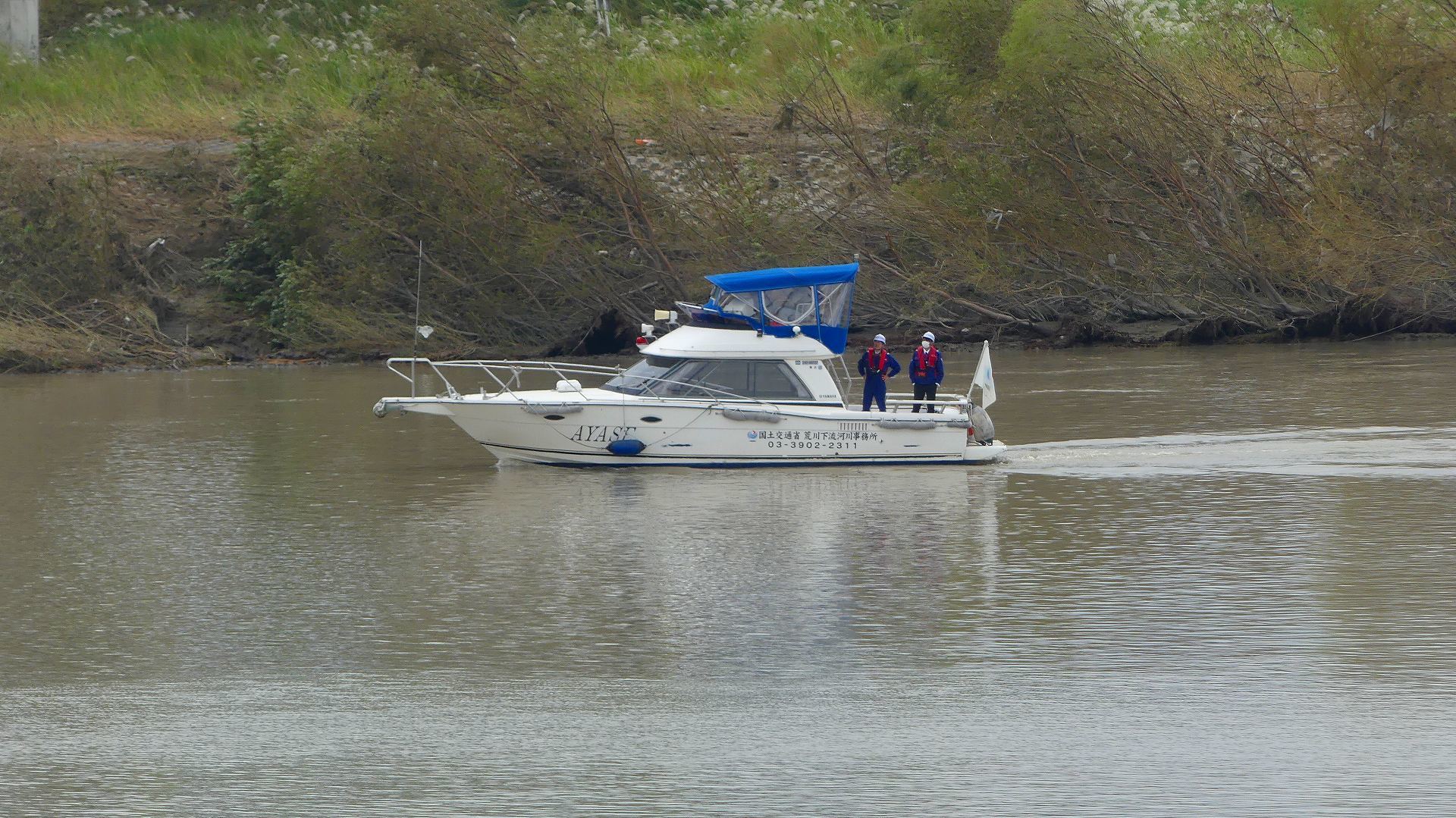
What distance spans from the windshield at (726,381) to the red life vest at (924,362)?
63.3 inches

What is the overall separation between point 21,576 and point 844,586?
6.90 m

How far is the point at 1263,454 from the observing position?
2169 cm

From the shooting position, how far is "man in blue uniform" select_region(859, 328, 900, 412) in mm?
21797

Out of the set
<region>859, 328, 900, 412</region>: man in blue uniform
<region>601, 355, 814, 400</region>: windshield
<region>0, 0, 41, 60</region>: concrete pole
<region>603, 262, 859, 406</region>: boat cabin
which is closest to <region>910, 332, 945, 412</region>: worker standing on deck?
<region>859, 328, 900, 412</region>: man in blue uniform

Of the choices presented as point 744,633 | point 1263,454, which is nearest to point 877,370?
point 1263,454

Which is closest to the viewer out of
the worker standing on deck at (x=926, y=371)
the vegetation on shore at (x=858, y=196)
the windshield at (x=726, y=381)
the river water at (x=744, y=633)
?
the river water at (x=744, y=633)

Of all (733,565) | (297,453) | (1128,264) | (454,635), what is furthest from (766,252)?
(454,635)

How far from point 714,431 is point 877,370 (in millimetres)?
2109

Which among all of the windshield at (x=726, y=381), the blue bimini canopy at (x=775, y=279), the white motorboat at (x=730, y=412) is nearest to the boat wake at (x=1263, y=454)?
the white motorboat at (x=730, y=412)

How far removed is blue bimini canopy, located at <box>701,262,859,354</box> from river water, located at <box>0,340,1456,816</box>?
1806 millimetres

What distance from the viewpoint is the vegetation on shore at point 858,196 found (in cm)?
3875

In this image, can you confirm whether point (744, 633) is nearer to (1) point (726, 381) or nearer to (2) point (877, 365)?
(1) point (726, 381)

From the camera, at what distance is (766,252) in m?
40.6

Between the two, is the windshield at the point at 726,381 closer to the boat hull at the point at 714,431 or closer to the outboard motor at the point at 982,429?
the boat hull at the point at 714,431
